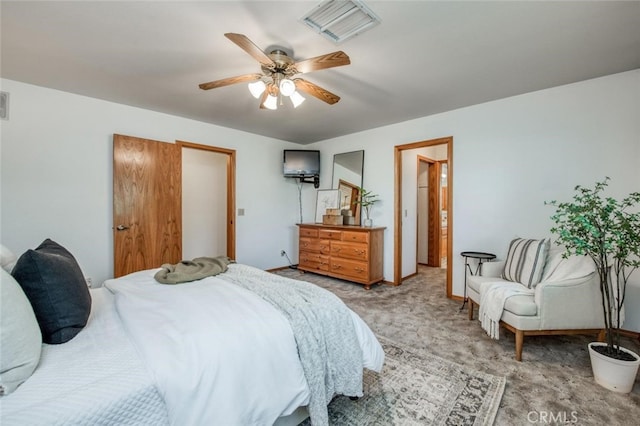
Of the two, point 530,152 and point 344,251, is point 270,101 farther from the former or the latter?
point 530,152

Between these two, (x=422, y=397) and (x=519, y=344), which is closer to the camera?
(x=422, y=397)

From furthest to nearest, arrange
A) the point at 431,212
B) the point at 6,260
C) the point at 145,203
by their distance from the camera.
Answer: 1. the point at 431,212
2. the point at 145,203
3. the point at 6,260

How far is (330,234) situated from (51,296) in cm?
349

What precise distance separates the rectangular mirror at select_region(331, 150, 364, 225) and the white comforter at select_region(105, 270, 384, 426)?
10.6ft

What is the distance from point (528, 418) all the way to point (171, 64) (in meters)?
3.52

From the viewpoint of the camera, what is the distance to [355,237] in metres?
4.07

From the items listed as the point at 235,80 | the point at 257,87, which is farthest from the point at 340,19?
the point at 235,80

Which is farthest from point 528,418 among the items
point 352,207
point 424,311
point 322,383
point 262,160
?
point 262,160

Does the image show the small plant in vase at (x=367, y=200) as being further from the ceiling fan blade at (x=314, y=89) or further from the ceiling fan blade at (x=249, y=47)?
the ceiling fan blade at (x=249, y=47)

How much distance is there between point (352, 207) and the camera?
466 centimetres

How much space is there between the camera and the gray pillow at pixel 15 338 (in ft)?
2.78

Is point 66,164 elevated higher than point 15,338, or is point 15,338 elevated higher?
point 66,164

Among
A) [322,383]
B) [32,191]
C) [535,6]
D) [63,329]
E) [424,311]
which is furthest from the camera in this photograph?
[424,311]

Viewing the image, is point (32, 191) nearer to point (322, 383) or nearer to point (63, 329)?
point (63, 329)
